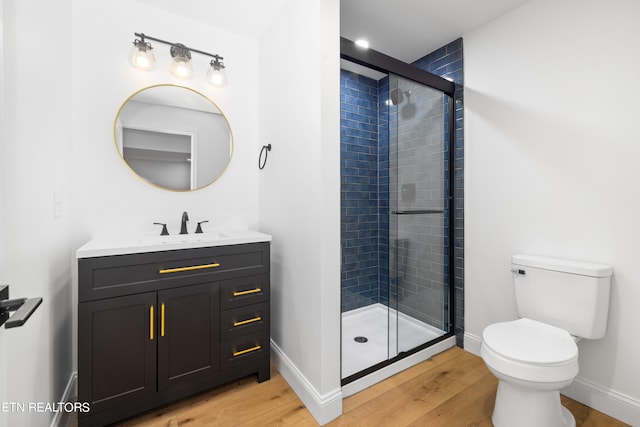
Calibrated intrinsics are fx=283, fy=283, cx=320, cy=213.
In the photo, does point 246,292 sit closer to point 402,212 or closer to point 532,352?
point 402,212

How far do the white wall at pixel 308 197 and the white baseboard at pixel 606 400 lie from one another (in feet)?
4.70

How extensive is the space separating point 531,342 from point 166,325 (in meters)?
1.93

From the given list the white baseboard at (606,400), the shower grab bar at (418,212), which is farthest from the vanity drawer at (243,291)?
the white baseboard at (606,400)

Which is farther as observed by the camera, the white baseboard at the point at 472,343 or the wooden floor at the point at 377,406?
the white baseboard at the point at 472,343

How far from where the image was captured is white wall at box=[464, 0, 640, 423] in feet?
5.03

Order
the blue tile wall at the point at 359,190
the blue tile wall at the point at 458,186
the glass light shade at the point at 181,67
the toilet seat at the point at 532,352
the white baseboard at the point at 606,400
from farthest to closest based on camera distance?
the blue tile wall at the point at 359,190
the blue tile wall at the point at 458,186
the glass light shade at the point at 181,67
the white baseboard at the point at 606,400
the toilet seat at the point at 532,352

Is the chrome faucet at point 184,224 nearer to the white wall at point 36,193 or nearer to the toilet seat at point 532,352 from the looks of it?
the white wall at point 36,193

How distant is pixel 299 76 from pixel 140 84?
112 cm

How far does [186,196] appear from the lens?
6.86 ft

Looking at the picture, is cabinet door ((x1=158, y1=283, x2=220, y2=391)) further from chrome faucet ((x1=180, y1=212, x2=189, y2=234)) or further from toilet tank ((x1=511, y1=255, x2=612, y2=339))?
toilet tank ((x1=511, y1=255, x2=612, y2=339))

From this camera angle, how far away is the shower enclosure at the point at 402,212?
2.09 meters

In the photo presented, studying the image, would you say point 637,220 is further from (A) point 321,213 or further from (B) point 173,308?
(B) point 173,308

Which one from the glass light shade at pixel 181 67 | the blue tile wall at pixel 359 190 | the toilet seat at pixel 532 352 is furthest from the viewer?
the blue tile wall at pixel 359 190

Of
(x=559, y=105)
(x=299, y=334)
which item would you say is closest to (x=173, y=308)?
(x=299, y=334)
